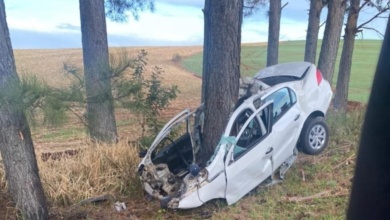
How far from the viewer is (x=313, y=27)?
16234 millimetres

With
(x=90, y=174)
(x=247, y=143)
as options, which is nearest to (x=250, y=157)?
(x=247, y=143)

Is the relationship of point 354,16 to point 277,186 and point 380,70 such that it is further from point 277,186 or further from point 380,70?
point 380,70

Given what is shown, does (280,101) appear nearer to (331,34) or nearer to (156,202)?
(156,202)

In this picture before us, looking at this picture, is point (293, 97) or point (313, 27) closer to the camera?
point (293, 97)

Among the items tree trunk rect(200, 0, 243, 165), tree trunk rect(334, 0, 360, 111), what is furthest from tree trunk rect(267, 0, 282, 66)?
tree trunk rect(200, 0, 243, 165)

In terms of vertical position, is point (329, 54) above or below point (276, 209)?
above

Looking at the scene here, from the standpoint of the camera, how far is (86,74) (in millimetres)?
6426

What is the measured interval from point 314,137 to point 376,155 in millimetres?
8203

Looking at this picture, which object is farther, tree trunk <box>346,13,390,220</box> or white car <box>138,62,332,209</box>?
white car <box>138,62,332,209</box>

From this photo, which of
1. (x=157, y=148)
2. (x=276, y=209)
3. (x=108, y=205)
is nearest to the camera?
(x=276, y=209)

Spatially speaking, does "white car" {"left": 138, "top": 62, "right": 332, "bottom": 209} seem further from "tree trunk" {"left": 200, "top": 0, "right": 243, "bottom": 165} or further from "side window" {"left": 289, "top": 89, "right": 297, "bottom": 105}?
"tree trunk" {"left": 200, "top": 0, "right": 243, "bottom": 165}

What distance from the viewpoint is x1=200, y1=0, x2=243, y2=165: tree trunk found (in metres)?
7.53

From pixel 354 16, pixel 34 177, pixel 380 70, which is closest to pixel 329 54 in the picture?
pixel 354 16

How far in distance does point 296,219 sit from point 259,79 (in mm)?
3615
